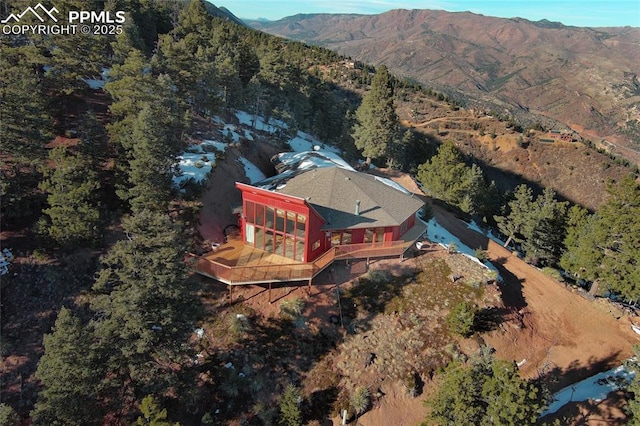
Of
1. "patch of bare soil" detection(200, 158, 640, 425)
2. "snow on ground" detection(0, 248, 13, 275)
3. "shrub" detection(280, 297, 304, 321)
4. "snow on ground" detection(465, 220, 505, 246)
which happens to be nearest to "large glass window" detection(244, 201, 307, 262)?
"patch of bare soil" detection(200, 158, 640, 425)

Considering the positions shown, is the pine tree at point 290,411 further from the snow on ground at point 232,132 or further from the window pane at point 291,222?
the snow on ground at point 232,132

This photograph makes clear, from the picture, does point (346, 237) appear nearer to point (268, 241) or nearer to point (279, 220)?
point (279, 220)

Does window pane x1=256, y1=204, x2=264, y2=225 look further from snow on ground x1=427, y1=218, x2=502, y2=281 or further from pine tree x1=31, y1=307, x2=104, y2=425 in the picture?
snow on ground x1=427, y1=218, x2=502, y2=281

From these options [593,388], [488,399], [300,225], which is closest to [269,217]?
[300,225]

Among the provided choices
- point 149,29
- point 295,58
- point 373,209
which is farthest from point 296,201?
point 295,58

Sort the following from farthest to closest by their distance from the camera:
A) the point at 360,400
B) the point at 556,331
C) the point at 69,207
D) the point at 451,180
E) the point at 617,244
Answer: the point at 451,180 < the point at 617,244 < the point at 556,331 < the point at 69,207 < the point at 360,400

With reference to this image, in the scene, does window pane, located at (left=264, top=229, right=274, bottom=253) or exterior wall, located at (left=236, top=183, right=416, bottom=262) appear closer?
exterior wall, located at (left=236, top=183, right=416, bottom=262)
